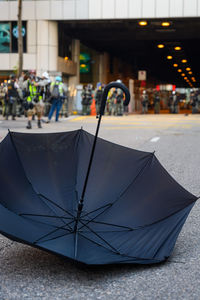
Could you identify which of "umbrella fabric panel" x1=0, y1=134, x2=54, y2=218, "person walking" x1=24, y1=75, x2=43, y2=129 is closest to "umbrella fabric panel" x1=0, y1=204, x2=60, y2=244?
"umbrella fabric panel" x1=0, y1=134, x2=54, y2=218

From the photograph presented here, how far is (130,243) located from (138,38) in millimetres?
40046

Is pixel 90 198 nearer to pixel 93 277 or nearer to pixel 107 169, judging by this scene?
pixel 107 169

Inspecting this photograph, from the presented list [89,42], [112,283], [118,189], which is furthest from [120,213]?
[89,42]

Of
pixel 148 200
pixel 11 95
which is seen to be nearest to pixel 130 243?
pixel 148 200

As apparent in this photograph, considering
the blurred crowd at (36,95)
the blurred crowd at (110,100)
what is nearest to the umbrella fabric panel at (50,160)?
the blurred crowd at (36,95)

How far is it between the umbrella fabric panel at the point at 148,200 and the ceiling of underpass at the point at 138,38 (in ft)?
109

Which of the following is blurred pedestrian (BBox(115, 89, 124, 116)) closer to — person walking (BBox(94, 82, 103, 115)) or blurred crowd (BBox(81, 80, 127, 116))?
blurred crowd (BBox(81, 80, 127, 116))

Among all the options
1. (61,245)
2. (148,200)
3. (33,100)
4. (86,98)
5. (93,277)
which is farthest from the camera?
(86,98)

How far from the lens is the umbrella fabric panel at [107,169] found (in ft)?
13.3

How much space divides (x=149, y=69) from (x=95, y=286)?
66270 millimetres

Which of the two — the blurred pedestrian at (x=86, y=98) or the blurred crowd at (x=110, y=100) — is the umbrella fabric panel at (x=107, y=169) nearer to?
the blurred crowd at (x=110, y=100)

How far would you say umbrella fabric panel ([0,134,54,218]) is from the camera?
12.6ft

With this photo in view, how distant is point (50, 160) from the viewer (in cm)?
416

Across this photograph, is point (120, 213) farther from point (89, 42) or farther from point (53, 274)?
point (89, 42)
